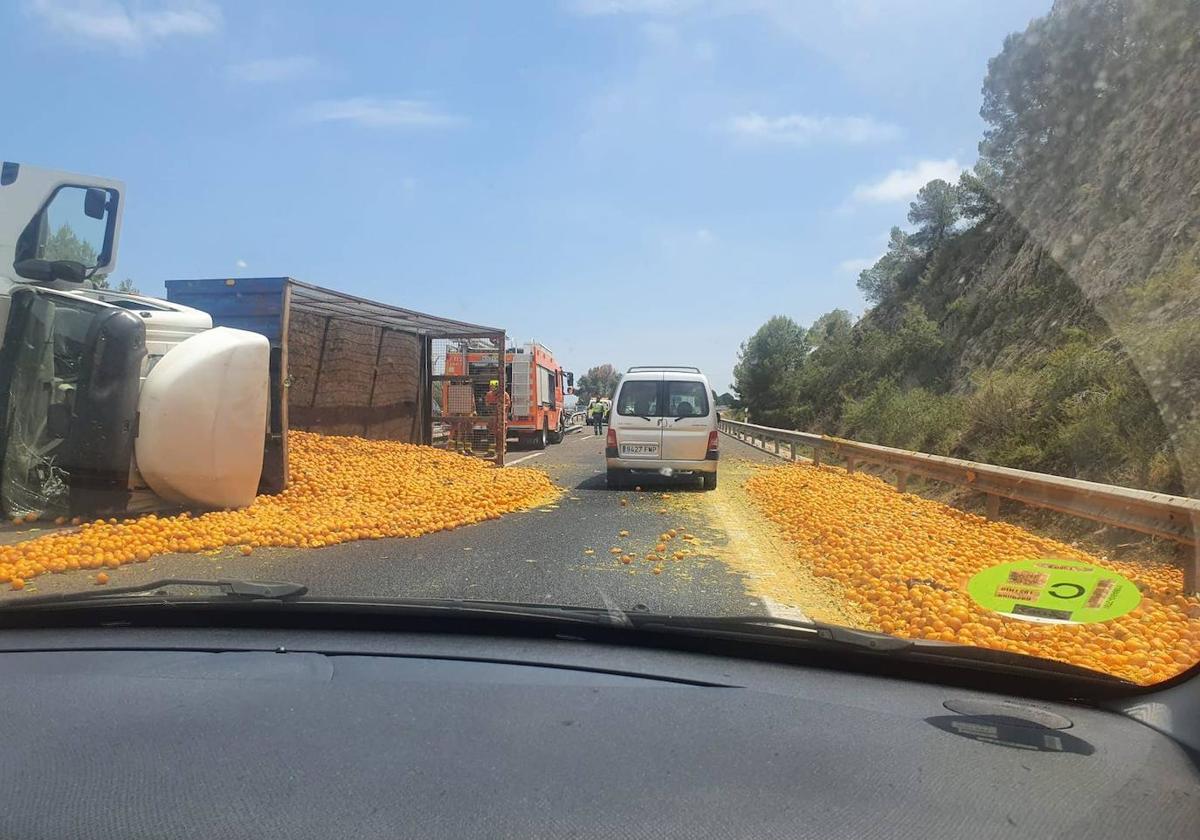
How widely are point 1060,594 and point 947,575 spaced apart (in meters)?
2.83

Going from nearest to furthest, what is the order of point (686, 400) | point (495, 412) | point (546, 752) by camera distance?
point (546, 752), point (686, 400), point (495, 412)

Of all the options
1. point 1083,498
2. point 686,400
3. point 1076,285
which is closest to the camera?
point 1083,498

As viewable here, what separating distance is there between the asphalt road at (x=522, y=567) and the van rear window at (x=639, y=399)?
3390 mm

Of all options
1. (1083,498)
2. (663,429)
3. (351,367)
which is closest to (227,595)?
(1083,498)

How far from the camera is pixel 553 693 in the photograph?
2.76 meters

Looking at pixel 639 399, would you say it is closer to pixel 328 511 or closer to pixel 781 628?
pixel 328 511

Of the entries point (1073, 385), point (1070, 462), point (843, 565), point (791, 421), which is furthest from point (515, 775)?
point (791, 421)

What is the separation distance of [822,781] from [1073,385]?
13.0m

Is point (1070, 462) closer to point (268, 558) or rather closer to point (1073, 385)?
point (1073, 385)

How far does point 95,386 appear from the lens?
319 inches

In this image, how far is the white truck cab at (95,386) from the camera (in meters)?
7.96

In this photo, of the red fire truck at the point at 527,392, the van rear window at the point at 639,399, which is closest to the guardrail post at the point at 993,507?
the van rear window at the point at 639,399

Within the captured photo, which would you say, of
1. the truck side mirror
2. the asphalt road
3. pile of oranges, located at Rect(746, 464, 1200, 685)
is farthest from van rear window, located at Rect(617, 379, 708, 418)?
the truck side mirror

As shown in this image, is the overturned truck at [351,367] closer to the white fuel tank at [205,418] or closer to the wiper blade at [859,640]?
the white fuel tank at [205,418]
